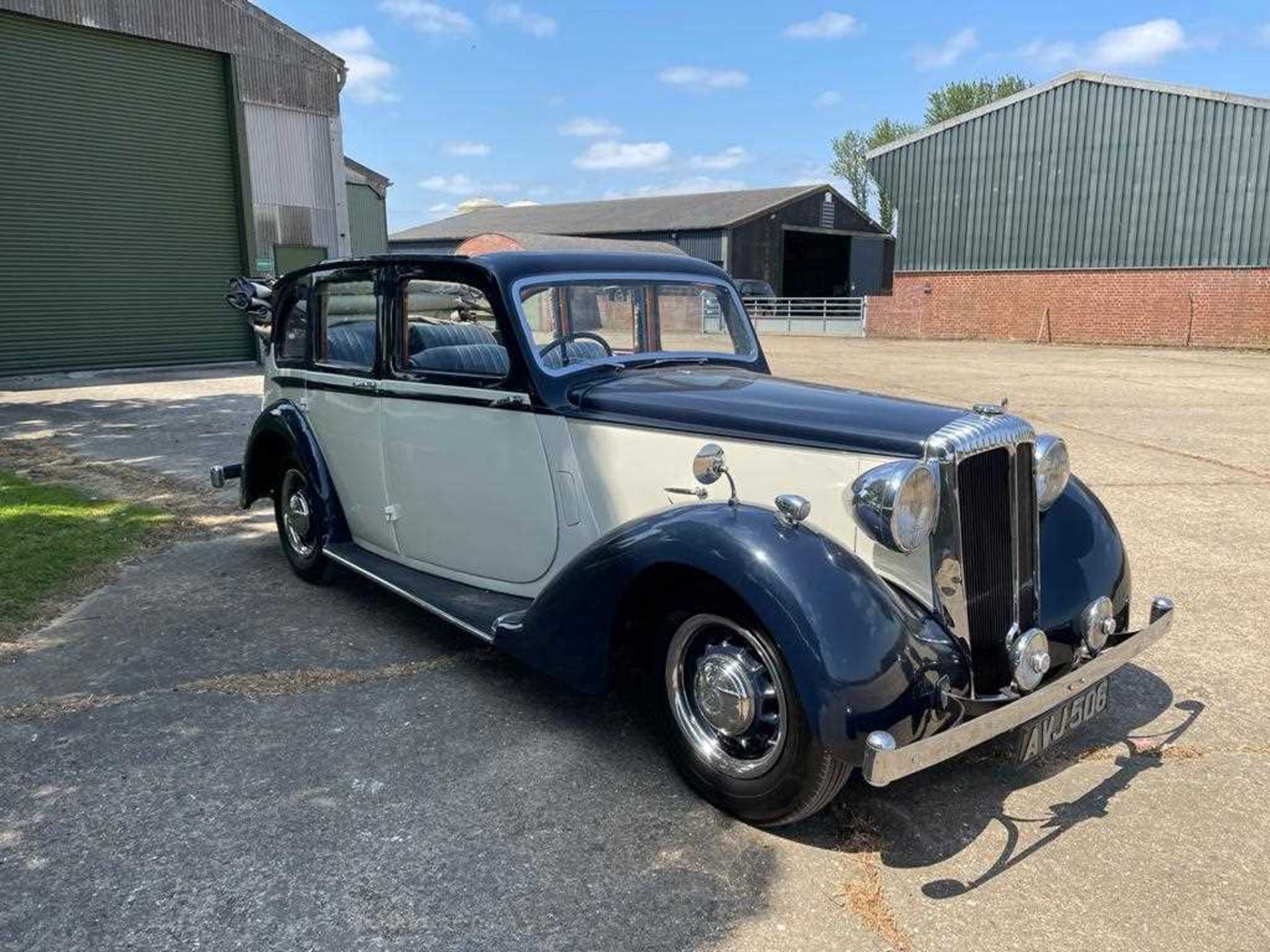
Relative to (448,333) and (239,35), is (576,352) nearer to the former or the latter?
(448,333)

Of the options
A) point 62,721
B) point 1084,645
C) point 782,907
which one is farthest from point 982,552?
point 62,721

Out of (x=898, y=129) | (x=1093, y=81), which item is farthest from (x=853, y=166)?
(x=1093, y=81)

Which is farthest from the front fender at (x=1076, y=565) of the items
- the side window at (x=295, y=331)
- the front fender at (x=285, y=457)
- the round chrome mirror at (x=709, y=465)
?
the side window at (x=295, y=331)

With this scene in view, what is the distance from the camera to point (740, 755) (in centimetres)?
278

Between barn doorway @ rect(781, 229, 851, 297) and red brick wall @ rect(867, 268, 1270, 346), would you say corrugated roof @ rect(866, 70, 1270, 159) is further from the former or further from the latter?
barn doorway @ rect(781, 229, 851, 297)

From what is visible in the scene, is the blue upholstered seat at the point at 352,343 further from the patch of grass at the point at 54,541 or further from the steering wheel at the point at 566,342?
the patch of grass at the point at 54,541

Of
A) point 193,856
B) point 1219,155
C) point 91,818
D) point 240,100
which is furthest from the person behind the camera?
point 1219,155

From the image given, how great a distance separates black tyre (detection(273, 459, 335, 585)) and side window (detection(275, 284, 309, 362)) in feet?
1.96

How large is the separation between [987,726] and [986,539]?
0.61m

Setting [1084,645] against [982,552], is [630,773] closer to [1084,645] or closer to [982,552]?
[982,552]

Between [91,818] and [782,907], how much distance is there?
6.82 ft

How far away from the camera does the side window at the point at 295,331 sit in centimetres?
485

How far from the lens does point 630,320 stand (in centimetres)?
398

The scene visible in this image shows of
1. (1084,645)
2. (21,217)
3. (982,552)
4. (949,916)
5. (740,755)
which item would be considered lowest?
(949,916)
